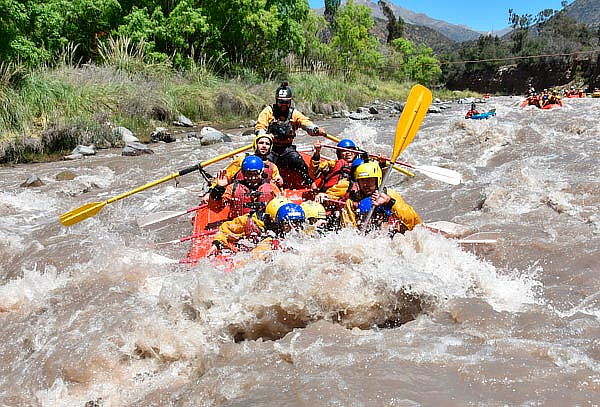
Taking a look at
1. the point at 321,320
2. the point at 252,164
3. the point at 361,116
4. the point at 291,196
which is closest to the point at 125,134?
the point at 291,196

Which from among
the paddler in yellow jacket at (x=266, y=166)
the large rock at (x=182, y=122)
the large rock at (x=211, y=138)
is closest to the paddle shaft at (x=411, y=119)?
the paddler in yellow jacket at (x=266, y=166)

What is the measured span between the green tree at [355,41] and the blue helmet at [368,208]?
24.8 meters

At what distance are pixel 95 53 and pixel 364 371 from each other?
1643 cm

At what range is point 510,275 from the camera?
12.9 ft

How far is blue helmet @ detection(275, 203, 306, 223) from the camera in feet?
12.7

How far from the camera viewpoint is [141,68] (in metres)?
14.6

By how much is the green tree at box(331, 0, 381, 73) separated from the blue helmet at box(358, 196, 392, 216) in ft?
81.5

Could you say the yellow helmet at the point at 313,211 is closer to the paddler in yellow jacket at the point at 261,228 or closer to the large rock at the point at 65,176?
the paddler in yellow jacket at the point at 261,228

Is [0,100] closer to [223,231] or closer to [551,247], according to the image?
[223,231]

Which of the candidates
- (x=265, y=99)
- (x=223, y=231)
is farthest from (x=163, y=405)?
(x=265, y=99)

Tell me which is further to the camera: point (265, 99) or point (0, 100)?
point (265, 99)

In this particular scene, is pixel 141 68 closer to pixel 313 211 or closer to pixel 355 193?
pixel 355 193

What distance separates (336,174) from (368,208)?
1436mm

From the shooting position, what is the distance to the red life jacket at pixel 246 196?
15.5ft
